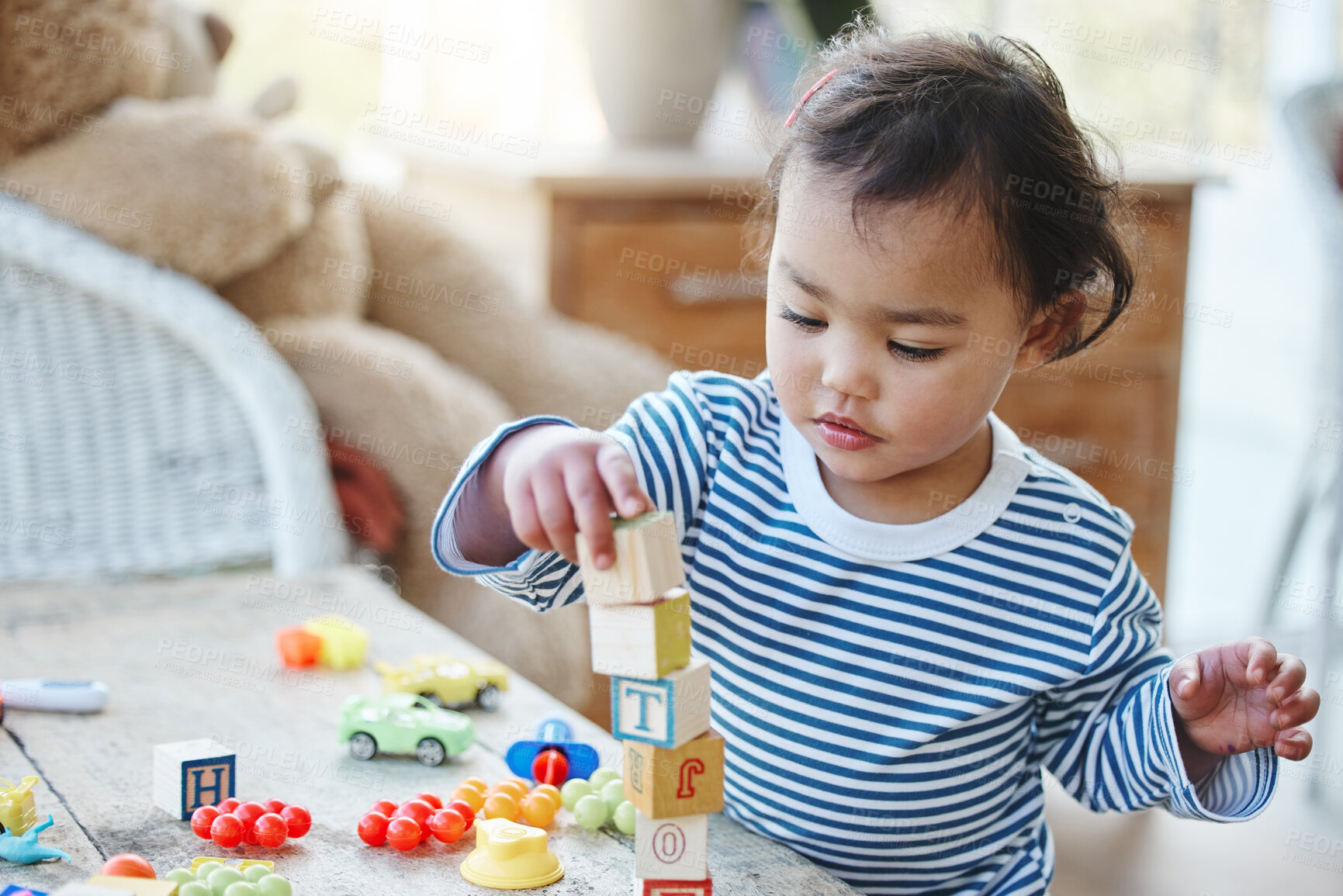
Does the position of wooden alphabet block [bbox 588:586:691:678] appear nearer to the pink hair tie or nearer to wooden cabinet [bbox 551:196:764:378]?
the pink hair tie

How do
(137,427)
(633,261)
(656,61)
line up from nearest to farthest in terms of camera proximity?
(137,427) → (633,261) → (656,61)

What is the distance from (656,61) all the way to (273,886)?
1633 millimetres

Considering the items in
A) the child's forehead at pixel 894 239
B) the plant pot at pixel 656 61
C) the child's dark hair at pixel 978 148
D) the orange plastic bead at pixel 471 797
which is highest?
the plant pot at pixel 656 61

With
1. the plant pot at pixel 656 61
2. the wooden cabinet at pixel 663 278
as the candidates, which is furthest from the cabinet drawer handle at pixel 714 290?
the plant pot at pixel 656 61

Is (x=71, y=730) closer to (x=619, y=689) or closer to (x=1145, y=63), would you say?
(x=619, y=689)

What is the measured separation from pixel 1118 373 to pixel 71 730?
69.2 inches

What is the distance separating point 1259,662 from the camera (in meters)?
0.66

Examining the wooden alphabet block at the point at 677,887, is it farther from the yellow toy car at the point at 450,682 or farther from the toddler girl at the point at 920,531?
the yellow toy car at the point at 450,682

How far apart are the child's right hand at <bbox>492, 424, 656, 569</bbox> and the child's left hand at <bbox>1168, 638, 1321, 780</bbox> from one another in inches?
14.0

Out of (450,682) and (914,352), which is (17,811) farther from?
(914,352)

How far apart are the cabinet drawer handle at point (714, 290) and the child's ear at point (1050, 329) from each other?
1039 millimetres

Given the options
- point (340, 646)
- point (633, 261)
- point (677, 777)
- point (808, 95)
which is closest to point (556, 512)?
point (677, 777)

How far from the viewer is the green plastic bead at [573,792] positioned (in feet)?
2.37

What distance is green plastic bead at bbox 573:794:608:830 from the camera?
694mm
